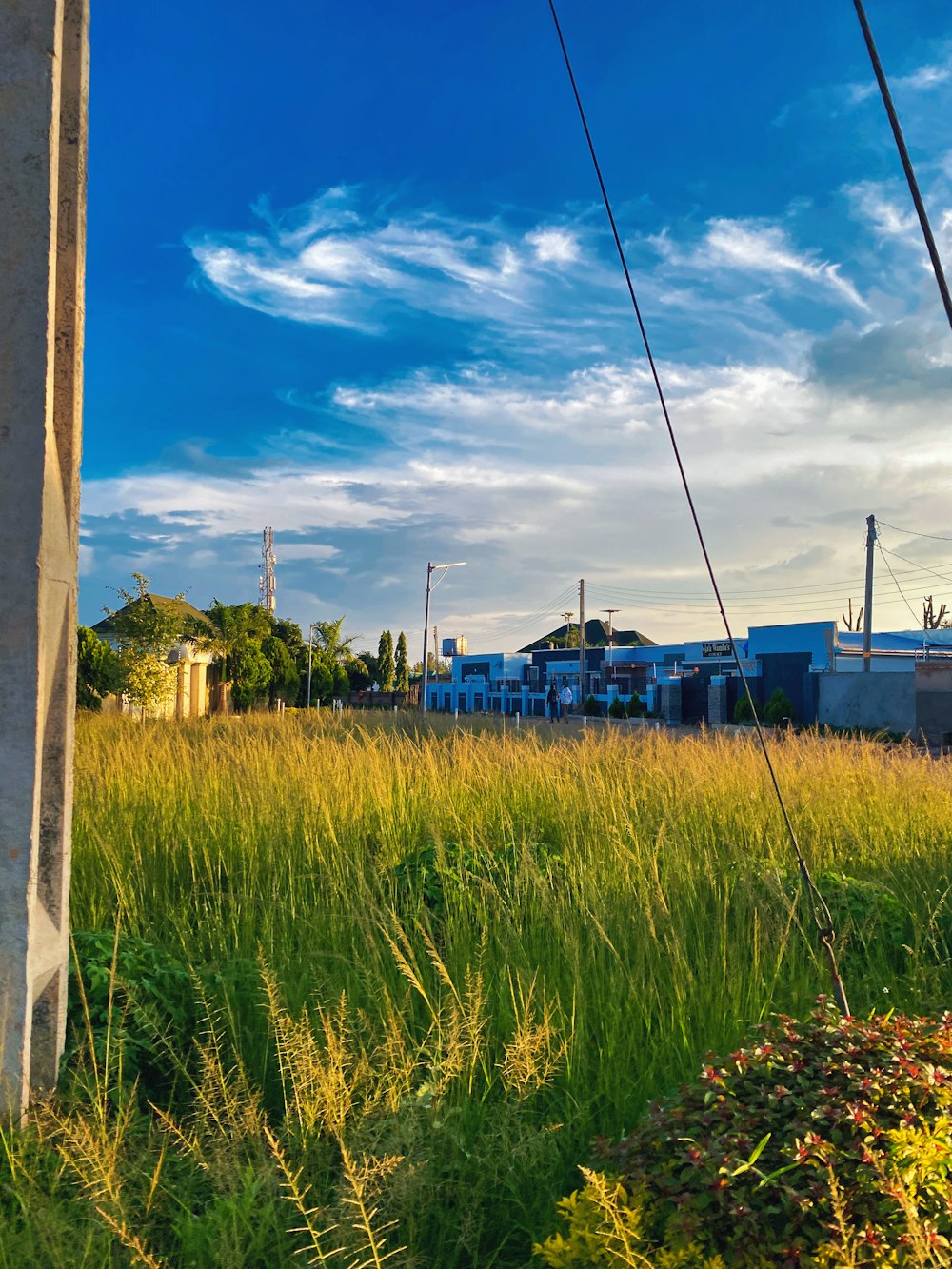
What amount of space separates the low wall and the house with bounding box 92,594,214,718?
62.9 feet

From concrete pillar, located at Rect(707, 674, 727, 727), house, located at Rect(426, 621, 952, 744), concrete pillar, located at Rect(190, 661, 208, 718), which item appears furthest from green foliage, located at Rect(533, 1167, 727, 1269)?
concrete pillar, located at Rect(707, 674, 727, 727)

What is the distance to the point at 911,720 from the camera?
2781 cm

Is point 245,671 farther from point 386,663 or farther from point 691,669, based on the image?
point 386,663

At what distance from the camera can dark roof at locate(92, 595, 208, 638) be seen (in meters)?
24.5

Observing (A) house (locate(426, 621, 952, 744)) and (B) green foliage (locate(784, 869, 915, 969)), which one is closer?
(B) green foliage (locate(784, 869, 915, 969))

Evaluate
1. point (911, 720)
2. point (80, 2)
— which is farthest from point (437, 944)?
point (911, 720)

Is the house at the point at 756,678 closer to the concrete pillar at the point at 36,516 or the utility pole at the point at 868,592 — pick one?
the utility pole at the point at 868,592

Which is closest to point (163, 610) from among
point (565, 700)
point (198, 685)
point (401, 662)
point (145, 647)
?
point (145, 647)

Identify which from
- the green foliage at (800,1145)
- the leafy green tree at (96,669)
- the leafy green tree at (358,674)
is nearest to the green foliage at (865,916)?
the green foliage at (800,1145)

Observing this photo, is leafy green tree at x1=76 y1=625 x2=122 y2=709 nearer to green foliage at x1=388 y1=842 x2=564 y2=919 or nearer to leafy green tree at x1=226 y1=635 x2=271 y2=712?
leafy green tree at x1=226 y1=635 x2=271 y2=712

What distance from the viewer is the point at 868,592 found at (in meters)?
30.8

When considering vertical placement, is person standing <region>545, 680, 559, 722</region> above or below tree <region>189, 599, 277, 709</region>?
below

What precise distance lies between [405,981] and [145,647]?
22.8 meters

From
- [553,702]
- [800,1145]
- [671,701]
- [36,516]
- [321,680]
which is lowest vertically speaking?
[553,702]
